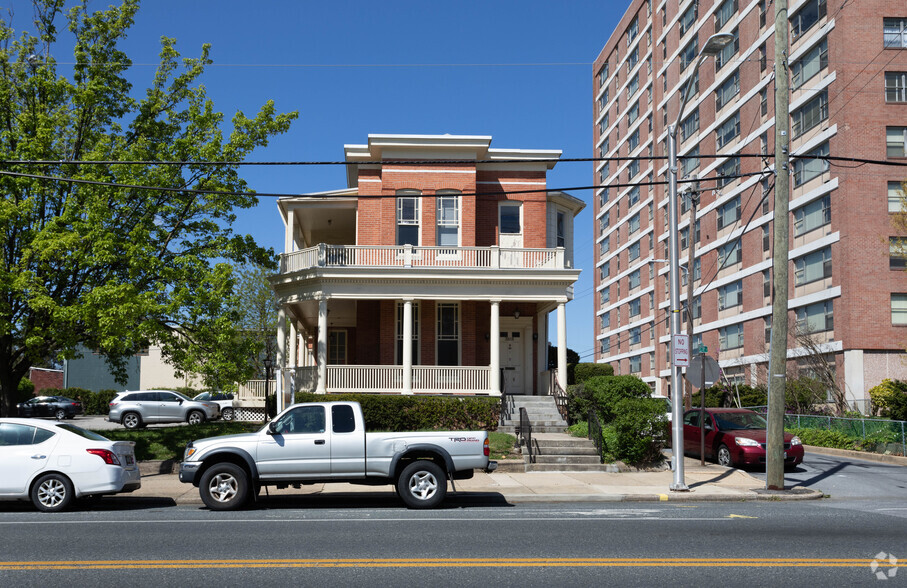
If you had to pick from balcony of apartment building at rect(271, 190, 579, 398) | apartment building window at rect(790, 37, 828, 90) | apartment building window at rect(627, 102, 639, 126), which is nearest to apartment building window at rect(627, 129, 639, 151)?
→ apartment building window at rect(627, 102, 639, 126)

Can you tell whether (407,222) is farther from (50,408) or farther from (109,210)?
(50,408)

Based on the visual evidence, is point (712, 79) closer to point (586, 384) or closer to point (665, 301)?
point (665, 301)

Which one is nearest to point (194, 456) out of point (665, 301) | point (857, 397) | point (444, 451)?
point (444, 451)

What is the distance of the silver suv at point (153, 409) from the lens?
3506cm

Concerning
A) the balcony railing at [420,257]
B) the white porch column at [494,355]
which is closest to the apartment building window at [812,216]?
the balcony railing at [420,257]

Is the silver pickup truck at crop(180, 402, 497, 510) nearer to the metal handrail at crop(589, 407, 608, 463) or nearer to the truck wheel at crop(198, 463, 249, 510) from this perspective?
the truck wheel at crop(198, 463, 249, 510)

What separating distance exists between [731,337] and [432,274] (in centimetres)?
3238

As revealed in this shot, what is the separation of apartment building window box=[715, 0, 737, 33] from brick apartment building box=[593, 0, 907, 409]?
0.13 metres

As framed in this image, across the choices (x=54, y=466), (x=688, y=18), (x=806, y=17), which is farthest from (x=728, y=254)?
(x=54, y=466)

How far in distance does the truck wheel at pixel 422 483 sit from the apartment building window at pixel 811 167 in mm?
35316

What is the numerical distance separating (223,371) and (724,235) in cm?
4100

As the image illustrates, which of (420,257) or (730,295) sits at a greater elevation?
(730,295)

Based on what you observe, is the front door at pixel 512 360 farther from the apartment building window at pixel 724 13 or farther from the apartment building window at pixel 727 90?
the apartment building window at pixel 724 13

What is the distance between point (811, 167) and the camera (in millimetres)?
44406
